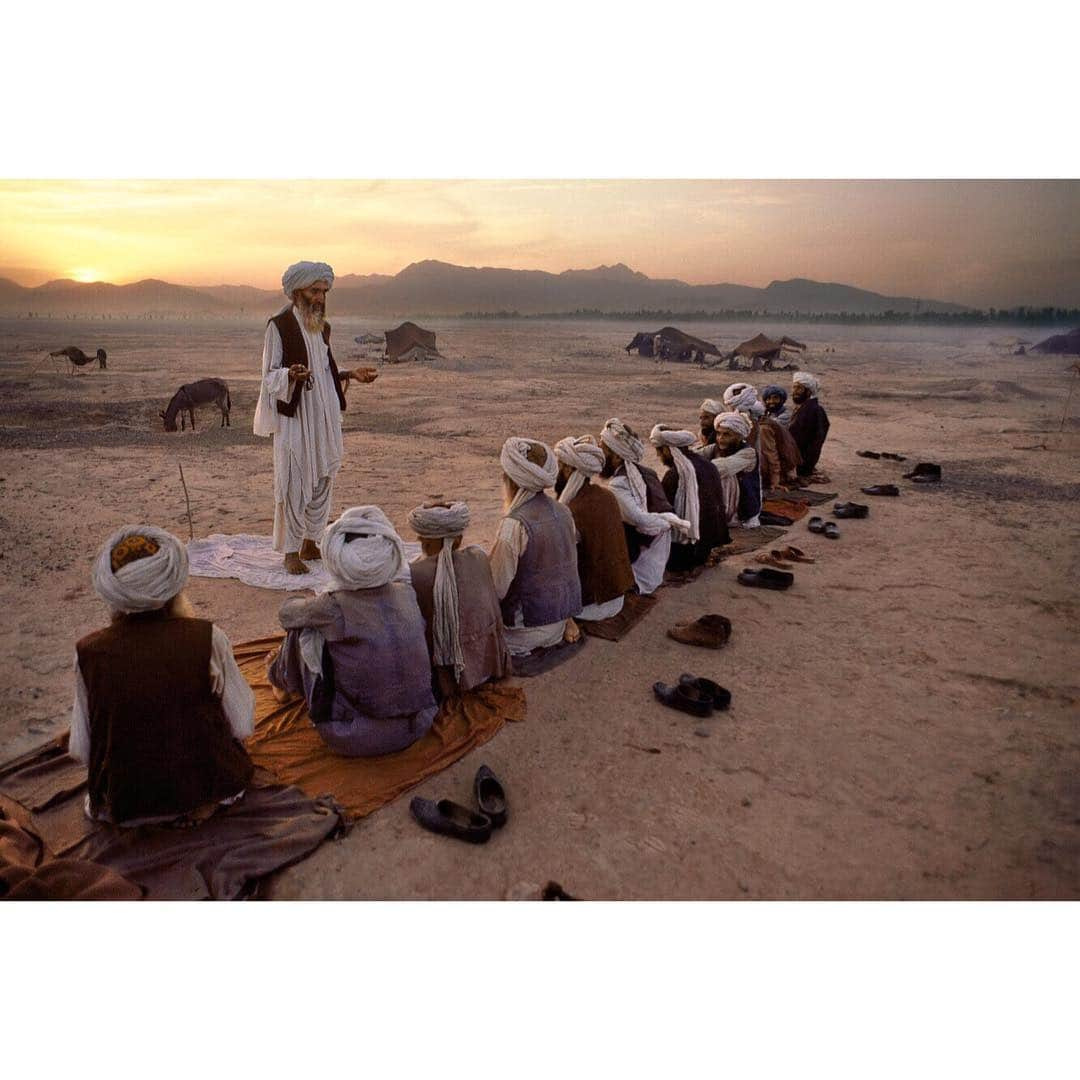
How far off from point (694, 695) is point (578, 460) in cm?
154

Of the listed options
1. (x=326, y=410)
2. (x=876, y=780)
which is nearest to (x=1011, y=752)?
(x=876, y=780)

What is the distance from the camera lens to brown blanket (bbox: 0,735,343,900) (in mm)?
2609

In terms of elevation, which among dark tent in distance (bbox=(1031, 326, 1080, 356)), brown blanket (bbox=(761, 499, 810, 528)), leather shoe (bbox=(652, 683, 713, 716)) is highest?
dark tent in distance (bbox=(1031, 326, 1080, 356))

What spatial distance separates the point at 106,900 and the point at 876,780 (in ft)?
9.99

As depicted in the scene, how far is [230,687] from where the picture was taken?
106 inches

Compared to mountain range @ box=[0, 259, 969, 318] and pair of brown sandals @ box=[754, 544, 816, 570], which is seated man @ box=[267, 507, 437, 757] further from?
mountain range @ box=[0, 259, 969, 318]

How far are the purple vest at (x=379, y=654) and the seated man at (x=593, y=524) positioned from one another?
1.58m

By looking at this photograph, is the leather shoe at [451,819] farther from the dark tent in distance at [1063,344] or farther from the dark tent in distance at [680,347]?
the dark tent in distance at [1063,344]

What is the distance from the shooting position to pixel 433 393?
1688 centimetres

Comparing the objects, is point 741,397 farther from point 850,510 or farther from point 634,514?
point 634,514

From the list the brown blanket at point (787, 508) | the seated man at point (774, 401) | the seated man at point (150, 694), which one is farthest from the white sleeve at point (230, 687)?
the seated man at point (774, 401)

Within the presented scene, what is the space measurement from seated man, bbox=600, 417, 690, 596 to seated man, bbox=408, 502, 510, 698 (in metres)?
1.50

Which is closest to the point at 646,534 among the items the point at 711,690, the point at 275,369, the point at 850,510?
the point at 711,690

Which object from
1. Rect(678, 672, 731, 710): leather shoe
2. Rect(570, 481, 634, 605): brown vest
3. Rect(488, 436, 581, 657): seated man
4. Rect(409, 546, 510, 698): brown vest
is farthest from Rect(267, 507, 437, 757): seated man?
Rect(570, 481, 634, 605): brown vest
